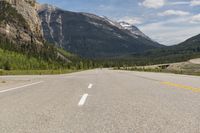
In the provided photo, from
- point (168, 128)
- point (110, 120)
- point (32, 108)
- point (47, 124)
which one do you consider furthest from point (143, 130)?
point (32, 108)

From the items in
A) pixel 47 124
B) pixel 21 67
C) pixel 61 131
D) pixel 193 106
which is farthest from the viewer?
pixel 21 67

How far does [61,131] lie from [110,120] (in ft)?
4.67

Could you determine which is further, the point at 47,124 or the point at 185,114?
the point at 185,114

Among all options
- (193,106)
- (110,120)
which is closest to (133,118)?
(110,120)

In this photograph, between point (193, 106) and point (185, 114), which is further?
point (193, 106)

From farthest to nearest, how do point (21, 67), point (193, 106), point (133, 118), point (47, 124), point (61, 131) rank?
1. point (21, 67)
2. point (193, 106)
3. point (133, 118)
4. point (47, 124)
5. point (61, 131)

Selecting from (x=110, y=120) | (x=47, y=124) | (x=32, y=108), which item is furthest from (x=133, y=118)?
(x=32, y=108)

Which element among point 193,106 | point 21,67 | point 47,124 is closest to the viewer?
point 47,124

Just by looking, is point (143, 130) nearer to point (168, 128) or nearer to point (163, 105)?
point (168, 128)

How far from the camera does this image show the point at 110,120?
7457 millimetres

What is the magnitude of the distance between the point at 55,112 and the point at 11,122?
60.8 inches

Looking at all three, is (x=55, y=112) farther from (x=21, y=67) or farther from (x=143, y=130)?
(x=21, y=67)

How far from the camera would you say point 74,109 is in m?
9.22

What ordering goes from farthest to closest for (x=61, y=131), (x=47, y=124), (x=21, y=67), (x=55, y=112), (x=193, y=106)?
(x=21, y=67) < (x=193, y=106) < (x=55, y=112) < (x=47, y=124) < (x=61, y=131)
